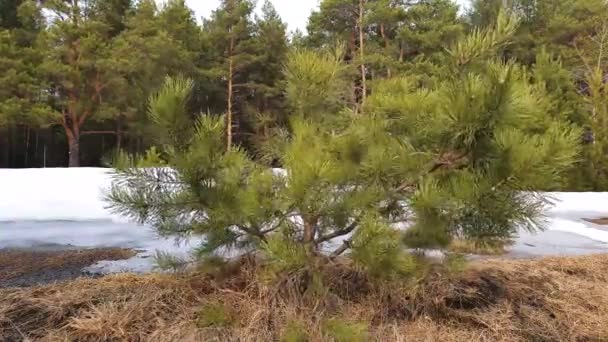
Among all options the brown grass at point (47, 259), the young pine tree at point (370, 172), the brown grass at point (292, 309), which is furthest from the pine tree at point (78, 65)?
the young pine tree at point (370, 172)

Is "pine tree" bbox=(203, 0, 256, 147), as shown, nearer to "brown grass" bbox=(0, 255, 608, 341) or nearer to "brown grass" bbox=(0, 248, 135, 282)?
"brown grass" bbox=(0, 248, 135, 282)

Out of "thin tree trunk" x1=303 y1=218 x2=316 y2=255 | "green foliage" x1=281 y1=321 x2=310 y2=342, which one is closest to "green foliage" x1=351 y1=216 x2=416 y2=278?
"thin tree trunk" x1=303 y1=218 x2=316 y2=255

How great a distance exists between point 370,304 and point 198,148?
3.60 ft

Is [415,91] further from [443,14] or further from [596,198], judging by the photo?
[443,14]

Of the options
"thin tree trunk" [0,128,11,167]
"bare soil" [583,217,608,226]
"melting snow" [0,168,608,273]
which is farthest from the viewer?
"thin tree trunk" [0,128,11,167]

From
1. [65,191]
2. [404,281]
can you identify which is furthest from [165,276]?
[65,191]

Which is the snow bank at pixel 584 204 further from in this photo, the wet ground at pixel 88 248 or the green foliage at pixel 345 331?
the green foliage at pixel 345 331

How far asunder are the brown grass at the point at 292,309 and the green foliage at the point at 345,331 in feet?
0.14

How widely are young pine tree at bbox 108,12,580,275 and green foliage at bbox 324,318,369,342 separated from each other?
227 mm

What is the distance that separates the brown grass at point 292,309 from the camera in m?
2.09

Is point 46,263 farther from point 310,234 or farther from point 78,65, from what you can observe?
point 78,65

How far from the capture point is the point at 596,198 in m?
7.27

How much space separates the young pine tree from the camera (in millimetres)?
1804

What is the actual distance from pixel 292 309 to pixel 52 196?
4.70 m
